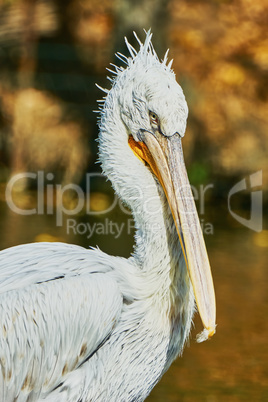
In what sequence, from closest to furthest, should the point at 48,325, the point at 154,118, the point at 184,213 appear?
the point at 48,325 < the point at 184,213 < the point at 154,118

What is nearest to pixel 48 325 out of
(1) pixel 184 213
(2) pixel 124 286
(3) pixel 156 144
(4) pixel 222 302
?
(2) pixel 124 286

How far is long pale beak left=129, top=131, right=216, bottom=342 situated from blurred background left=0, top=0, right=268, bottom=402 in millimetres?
4416

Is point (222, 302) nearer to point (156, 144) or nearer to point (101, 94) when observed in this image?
Result: point (156, 144)

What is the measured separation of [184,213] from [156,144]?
1.12 feet

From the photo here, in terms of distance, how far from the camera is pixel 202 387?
4.03 metres

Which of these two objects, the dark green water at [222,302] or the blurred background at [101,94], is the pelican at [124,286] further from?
the blurred background at [101,94]

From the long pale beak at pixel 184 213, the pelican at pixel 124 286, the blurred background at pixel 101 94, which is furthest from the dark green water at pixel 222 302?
the long pale beak at pixel 184 213

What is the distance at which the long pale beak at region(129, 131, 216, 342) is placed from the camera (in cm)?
263

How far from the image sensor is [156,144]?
9.39ft

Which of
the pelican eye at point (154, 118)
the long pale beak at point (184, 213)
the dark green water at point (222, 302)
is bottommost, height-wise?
the dark green water at point (222, 302)

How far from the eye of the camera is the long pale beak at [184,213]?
263 centimetres

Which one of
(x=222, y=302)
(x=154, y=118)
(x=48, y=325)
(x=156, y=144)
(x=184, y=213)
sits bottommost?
(x=222, y=302)

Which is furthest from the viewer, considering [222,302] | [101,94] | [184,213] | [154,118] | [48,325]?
[101,94]

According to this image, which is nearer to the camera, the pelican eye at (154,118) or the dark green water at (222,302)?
the pelican eye at (154,118)
